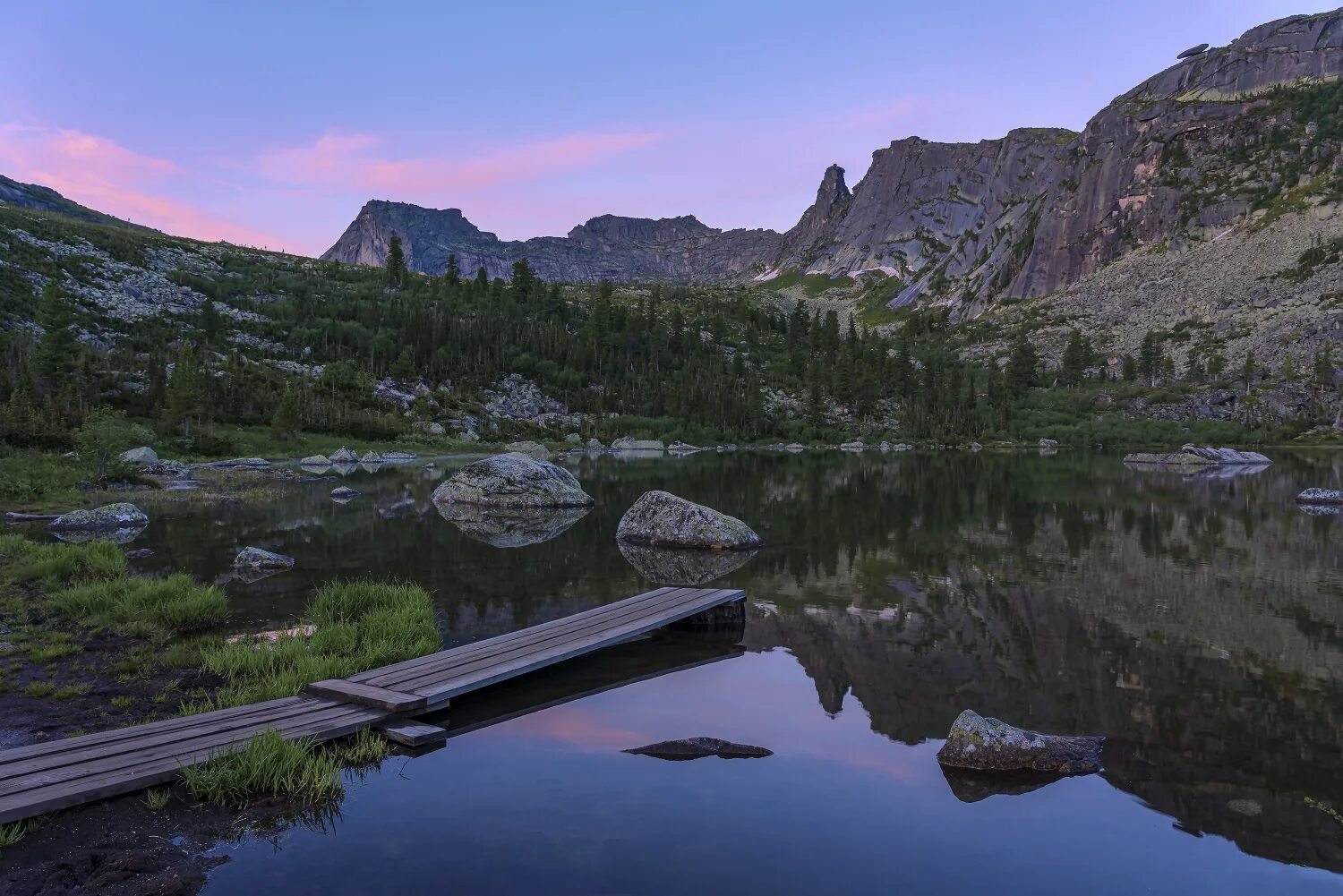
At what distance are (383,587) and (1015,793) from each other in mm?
11414

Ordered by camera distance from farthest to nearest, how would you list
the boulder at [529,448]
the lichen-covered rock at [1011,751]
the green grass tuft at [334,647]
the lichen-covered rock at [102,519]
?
the boulder at [529,448], the lichen-covered rock at [102,519], the green grass tuft at [334,647], the lichen-covered rock at [1011,751]

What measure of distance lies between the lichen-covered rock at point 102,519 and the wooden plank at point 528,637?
62.5 ft

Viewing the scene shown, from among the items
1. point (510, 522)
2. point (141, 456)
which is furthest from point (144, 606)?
point (141, 456)

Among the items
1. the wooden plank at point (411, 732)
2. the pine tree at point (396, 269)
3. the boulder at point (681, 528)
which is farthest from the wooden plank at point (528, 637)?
the pine tree at point (396, 269)

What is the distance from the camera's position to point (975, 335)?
193 meters

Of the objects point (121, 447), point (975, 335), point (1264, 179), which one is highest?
point (1264, 179)

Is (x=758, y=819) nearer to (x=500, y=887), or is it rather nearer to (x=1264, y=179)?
(x=500, y=887)

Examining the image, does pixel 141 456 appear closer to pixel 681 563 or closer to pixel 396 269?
pixel 681 563

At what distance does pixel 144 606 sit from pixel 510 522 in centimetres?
1575

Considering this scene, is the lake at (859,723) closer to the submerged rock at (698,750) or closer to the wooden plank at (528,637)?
the submerged rock at (698,750)

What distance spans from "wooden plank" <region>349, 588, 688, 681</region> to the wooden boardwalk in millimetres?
24

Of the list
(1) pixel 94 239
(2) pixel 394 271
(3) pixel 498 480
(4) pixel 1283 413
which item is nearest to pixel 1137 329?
(4) pixel 1283 413

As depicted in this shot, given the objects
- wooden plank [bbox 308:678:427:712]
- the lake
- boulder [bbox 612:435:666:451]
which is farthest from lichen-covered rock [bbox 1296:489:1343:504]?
boulder [bbox 612:435:666:451]

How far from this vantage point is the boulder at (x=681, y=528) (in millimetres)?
23344
